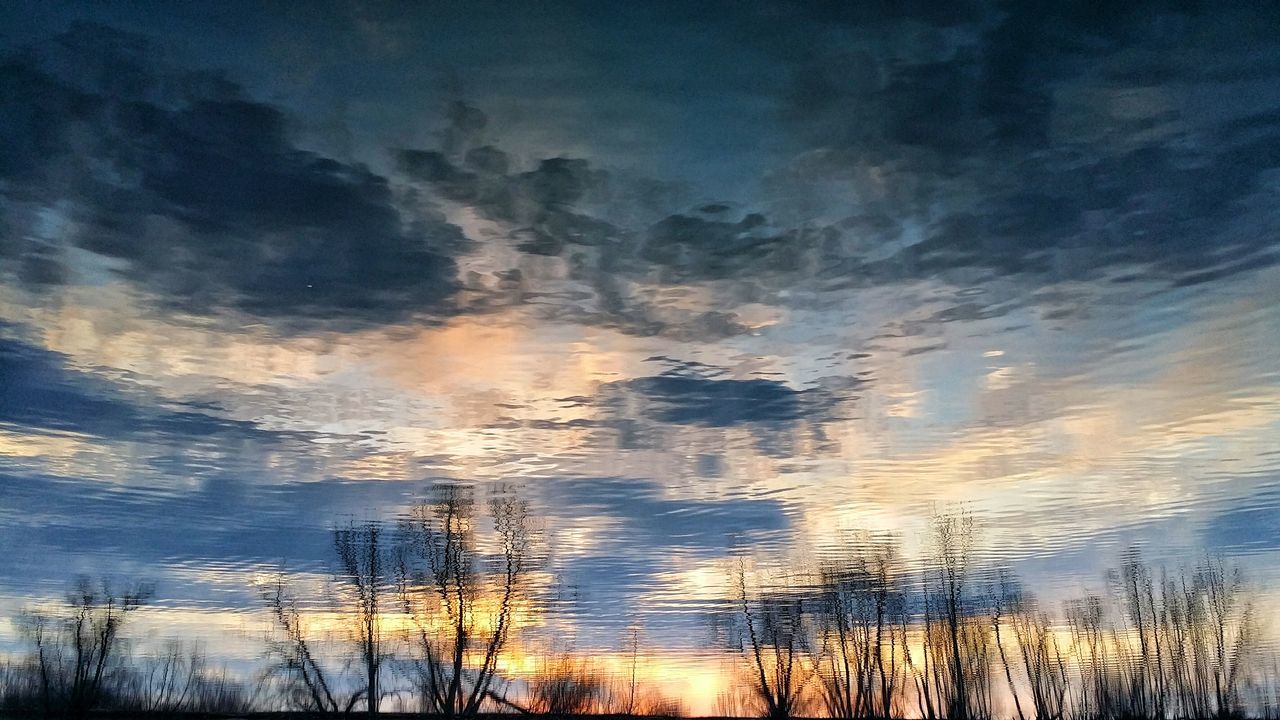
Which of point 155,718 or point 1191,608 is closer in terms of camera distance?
point 155,718

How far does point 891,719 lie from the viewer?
55.3 m

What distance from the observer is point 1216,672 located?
5747 cm

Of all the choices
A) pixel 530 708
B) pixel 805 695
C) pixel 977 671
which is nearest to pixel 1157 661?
pixel 977 671

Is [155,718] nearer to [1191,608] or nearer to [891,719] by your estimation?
[891,719]

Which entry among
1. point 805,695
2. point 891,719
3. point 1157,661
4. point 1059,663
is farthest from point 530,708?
point 1157,661

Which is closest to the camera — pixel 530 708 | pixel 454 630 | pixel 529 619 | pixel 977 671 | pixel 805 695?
pixel 454 630

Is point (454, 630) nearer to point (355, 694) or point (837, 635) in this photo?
point (355, 694)

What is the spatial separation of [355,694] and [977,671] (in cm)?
3929

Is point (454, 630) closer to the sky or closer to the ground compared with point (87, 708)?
closer to the sky

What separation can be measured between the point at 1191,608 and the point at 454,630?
46435 mm

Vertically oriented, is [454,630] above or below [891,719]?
above

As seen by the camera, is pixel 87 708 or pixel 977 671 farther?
pixel 977 671

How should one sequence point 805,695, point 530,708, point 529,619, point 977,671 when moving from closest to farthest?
point 529,619, point 530,708, point 805,695, point 977,671

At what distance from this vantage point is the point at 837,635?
57469 mm
